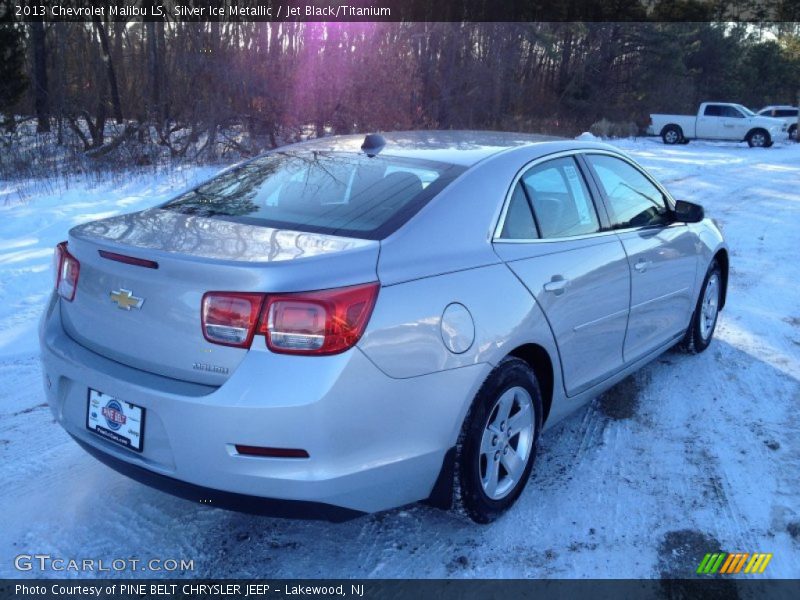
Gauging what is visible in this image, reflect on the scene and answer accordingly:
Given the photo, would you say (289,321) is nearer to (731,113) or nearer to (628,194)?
(628,194)

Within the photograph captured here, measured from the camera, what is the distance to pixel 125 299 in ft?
9.11

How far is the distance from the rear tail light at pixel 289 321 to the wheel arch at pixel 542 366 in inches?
39.4

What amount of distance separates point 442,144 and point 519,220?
75cm

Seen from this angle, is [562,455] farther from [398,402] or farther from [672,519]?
[398,402]

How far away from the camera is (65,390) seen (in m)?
3.01

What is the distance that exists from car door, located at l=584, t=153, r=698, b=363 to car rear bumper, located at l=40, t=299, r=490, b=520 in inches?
68.1

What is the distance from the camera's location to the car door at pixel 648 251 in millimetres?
4180

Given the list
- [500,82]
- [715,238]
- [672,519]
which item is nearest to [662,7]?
[500,82]

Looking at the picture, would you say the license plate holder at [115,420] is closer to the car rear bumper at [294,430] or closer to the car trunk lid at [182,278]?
the car rear bumper at [294,430]

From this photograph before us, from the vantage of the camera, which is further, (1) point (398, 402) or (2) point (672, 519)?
(2) point (672, 519)

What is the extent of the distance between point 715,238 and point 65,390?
14.4ft

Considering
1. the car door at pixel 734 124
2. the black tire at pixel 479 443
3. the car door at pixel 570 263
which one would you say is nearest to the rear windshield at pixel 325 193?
the car door at pixel 570 263

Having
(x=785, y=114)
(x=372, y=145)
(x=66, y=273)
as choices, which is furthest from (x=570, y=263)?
(x=785, y=114)

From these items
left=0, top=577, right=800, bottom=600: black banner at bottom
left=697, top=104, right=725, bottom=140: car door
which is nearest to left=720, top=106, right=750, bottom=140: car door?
left=697, top=104, right=725, bottom=140: car door
